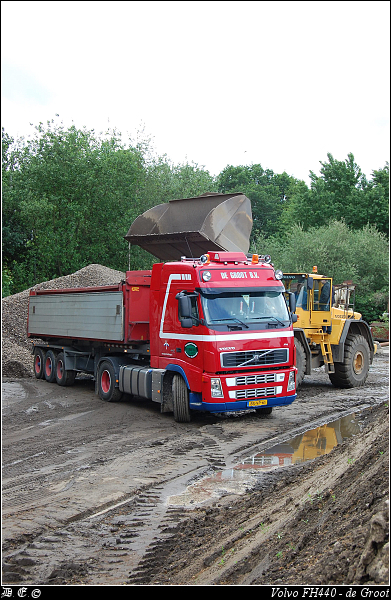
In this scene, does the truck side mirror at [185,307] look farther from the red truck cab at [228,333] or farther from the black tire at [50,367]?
the black tire at [50,367]

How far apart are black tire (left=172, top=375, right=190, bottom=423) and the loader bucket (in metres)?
3.79

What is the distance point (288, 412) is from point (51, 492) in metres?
6.47

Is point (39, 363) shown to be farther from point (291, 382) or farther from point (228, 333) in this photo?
point (291, 382)

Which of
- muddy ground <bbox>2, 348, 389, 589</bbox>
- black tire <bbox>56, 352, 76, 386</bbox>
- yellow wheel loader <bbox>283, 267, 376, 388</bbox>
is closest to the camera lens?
muddy ground <bbox>2, 348, 389, 589</bbox>

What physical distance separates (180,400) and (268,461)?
116 inches

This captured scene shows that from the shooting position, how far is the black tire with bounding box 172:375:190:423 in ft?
36.0

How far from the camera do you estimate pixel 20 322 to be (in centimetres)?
2238

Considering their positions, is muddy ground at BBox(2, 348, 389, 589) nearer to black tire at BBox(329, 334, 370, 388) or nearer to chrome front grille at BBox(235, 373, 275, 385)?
chrome front grille at BBox(235, 373, 275, 385)

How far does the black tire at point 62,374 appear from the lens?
16.8 metres

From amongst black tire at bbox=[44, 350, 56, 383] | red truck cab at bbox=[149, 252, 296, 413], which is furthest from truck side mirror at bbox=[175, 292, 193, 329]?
black tire at bbox=[44, 350, 56, 383]

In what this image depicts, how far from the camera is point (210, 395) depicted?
1027 centimetres

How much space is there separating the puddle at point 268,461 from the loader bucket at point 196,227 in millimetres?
5030

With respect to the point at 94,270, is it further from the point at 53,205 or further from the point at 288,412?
the point at 288,412

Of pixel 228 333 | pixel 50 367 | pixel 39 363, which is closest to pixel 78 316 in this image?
pixel 50 367
